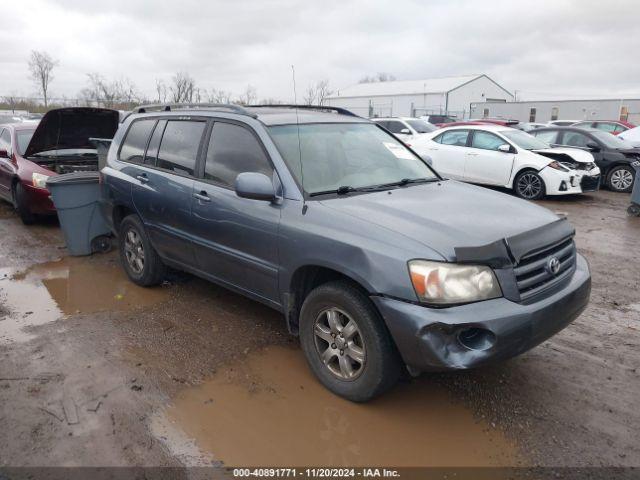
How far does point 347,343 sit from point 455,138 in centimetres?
947

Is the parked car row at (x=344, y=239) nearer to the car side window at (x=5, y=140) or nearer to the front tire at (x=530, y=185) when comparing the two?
the car side window at (x=5, y=140)

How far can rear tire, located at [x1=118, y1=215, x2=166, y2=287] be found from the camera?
16.4 feet

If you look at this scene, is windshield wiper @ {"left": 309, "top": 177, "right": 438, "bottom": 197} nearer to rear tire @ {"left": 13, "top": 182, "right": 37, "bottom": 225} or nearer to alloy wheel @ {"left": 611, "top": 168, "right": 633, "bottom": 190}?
rear tire @ {"left": 13, "top": 182, "right": 37, "bottom": 225}

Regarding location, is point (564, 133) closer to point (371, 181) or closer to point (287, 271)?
point (371, 181)

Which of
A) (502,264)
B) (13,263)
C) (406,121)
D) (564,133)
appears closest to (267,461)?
(502,264)

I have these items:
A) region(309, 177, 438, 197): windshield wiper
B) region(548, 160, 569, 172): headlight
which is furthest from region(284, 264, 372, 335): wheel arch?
region(548, 160, 569, 172): headlight

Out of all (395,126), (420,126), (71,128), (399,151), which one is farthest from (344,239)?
(420,126)

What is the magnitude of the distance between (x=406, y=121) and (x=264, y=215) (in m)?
14.7

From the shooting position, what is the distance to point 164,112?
487 cm

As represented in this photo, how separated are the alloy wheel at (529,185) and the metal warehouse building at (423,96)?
4397 centimetres

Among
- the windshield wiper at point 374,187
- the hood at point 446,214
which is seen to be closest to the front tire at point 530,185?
the windshield wiper at point 374,187

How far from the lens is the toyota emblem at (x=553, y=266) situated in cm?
307

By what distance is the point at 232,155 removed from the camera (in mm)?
3949

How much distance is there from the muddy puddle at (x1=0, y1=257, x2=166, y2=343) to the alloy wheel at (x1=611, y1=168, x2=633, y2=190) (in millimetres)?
11167
